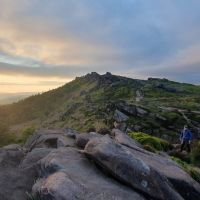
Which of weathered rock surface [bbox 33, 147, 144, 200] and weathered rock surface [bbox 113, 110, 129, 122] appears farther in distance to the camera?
weathered rock surface [bbox 113, 110, 129, 122]

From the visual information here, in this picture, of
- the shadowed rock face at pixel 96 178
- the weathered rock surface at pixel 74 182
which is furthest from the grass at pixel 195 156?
the weathered rock surface at pixel 74 182

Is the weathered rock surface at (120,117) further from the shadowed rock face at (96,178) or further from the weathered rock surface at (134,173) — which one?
the weathered rock surface at (134,173)

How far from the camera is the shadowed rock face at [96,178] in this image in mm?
16188

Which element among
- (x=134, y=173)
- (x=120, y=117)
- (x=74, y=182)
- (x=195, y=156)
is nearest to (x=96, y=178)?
(x=134, y=173)

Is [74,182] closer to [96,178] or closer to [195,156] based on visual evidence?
[96,178]

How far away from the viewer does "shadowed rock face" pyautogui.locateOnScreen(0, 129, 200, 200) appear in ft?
53.1

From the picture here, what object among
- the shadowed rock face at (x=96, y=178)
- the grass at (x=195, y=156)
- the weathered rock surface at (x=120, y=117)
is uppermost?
the shadowed rock face at (x=96, y=178)

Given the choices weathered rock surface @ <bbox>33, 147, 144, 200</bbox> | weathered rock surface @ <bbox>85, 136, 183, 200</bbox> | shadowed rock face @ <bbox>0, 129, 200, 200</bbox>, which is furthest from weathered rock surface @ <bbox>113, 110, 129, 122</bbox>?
weathered rock surface @ <bbox>85, 136, 183, 200</bbox>

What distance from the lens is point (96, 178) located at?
1794 centimetres

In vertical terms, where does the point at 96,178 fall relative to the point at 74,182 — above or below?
below

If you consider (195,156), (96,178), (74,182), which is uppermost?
(74,182)

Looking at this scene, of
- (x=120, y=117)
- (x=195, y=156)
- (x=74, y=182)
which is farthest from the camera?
(x=120, y=117)

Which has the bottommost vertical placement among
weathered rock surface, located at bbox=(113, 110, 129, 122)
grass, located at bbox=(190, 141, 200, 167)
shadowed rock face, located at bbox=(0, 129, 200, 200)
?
weathered rock surface, located at bbox=(113, 110, 129, 122)

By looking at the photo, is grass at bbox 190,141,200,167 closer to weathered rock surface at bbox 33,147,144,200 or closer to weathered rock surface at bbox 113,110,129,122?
weathered rock surface at bbox 33,147,144,200
